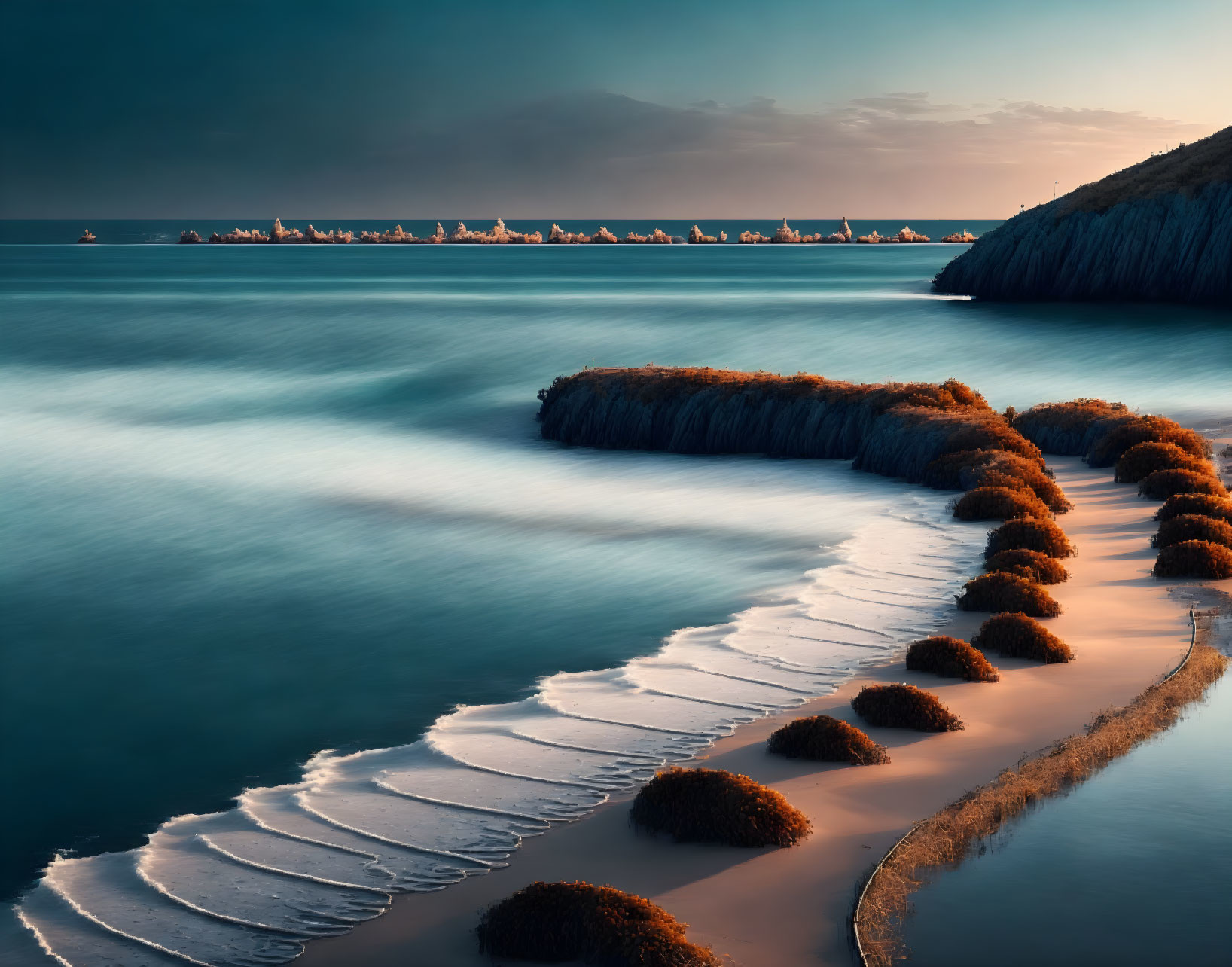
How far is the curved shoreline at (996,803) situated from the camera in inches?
373

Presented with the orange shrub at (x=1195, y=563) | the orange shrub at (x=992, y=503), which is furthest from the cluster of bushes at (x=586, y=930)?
the orange shrub at (x=992, y=503)

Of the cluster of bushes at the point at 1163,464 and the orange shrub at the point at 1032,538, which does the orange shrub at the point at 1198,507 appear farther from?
the orange shrub at the point at 1032,538

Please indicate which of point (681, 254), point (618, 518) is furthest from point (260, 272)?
point (618, 518)

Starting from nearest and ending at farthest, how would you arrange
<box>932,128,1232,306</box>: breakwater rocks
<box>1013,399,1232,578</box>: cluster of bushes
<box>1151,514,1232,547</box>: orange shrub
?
<box>1013,399,1232,578</box>: cluster of bushes → <box>1151,514,1232,547</box>: orange shrub → <box>932,128,1232,306</box>: breakwater rocks

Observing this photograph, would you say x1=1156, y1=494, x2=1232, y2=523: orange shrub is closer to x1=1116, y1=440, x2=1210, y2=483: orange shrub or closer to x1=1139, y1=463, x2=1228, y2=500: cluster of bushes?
x1=1139, y1=463, x2=1228, y2=500: cluster of bushes

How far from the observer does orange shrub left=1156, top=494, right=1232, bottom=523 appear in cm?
2261

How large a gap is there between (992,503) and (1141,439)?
8.08 meters

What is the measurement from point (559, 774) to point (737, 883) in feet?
10.3

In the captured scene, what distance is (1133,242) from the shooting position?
73.8m

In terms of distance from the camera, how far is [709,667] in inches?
666

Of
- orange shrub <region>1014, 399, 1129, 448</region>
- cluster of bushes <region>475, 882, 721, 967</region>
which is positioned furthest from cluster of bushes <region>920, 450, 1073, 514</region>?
cluster of bushes <region>475, 882, 721, 967</region>

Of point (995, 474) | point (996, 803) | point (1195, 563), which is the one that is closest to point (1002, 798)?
point (996, 803)

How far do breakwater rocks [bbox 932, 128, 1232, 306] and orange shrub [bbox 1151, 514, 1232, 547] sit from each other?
53929 millimetres

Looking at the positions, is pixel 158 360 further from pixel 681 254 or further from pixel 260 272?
pixel 681 254
